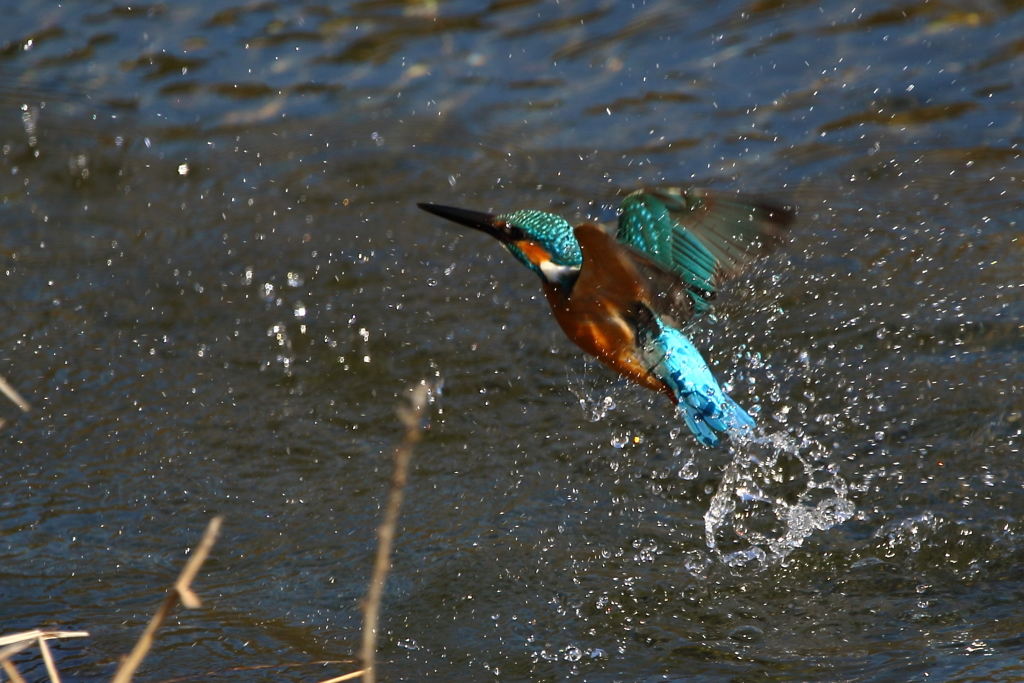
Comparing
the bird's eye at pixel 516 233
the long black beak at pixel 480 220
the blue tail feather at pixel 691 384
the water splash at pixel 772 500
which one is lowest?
the water splash at pixel 772 500

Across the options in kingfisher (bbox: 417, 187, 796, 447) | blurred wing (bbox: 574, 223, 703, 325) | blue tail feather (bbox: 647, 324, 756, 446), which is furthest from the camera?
blue tail feather (bbox: 647, 324, 756, 446)

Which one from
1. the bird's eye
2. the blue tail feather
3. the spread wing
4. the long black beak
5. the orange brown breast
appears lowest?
the blue tail feather

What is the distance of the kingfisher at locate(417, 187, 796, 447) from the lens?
2.75 metres

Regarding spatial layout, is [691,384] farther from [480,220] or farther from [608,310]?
[480,220]

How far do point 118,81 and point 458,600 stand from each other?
11.4ft

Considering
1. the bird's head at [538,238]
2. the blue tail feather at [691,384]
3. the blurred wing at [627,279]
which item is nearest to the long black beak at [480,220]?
the bird's head at [538,238]

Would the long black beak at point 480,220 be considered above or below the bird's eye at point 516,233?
above

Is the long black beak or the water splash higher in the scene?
the long black beak

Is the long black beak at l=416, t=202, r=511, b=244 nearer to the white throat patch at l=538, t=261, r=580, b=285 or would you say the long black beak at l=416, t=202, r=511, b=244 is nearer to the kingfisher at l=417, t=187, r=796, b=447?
the kingfisher at l=417, t=187, r=796, b=447

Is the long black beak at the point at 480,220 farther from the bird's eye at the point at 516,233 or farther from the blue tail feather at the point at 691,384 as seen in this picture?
the blue tail feather at the point at 691,384

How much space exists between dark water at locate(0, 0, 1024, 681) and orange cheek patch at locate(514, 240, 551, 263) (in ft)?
2.17

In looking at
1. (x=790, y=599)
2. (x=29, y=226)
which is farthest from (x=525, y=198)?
(x=790, y=599)

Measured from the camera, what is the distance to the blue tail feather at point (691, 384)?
288 centimetres

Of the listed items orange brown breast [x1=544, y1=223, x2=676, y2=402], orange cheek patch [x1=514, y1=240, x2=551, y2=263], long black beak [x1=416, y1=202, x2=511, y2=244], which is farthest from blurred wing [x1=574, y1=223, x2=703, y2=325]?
long black beak [x1=416, y1=202, x2=511, y2=244]
